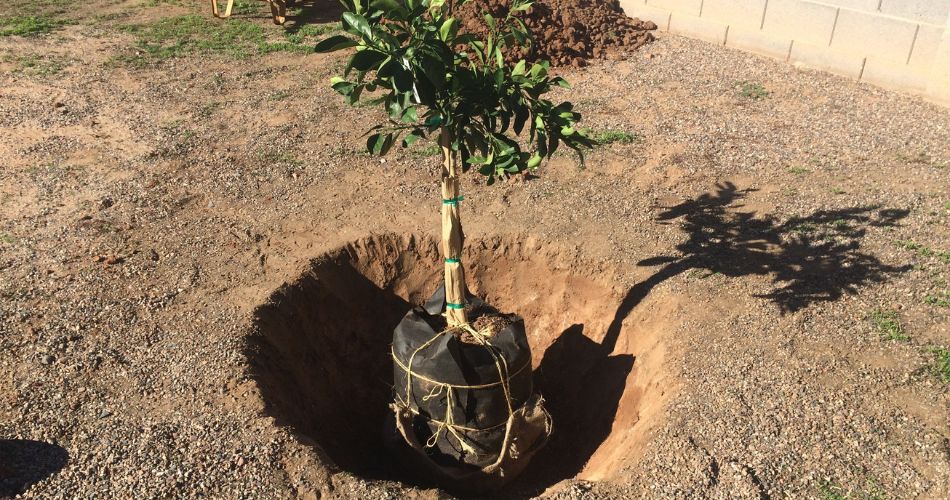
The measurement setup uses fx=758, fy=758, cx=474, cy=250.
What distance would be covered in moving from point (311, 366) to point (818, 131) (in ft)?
20.9

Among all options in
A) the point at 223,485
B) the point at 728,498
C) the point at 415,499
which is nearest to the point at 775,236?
the point at 728,498

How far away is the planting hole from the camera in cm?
533

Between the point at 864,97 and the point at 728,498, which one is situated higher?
the point at 864,97

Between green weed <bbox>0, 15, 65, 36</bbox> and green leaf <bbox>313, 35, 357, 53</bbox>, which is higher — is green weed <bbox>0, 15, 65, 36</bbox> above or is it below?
below

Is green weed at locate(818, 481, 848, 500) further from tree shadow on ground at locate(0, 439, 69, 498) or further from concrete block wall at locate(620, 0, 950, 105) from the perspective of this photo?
concrete block wall at locate(620, 0, 950, 105)

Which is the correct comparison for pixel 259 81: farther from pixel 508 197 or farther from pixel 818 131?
pixel 818 131

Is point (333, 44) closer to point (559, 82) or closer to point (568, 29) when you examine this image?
point (559, 82)

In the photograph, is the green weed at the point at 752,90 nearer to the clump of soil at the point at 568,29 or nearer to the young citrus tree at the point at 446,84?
the clump of soil at the point at 568,29

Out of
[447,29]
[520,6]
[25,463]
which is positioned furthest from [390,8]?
[25,463]

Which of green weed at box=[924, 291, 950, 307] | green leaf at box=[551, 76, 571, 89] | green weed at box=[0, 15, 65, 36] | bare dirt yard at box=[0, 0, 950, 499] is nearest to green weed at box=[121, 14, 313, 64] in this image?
bare dirt yard at box=[0, 0, 950, 499]

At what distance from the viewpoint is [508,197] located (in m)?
7.18

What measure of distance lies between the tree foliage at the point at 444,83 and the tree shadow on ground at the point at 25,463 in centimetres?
259

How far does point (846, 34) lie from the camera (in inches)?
399

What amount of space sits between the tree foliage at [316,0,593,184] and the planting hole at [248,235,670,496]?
2063 millimetres
